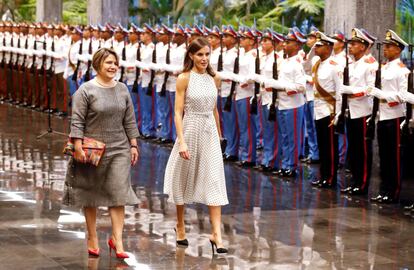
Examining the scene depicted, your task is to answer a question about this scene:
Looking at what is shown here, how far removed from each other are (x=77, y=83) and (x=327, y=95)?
26.1 ft

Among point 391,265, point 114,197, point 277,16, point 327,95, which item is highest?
point 277,16

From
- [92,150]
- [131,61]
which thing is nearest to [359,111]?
[92,150]

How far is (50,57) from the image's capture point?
19.8 m

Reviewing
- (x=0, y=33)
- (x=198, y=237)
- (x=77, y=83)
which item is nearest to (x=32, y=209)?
(x=198, y=237)

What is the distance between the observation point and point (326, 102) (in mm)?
11586

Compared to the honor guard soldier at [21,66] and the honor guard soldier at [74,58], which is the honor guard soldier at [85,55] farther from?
the honor guard soldier at [21,66]

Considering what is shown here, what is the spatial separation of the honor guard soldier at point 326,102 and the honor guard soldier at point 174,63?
12.0 ft

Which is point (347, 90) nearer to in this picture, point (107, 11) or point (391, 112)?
point (391, 112)

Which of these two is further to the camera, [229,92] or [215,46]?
[215,46]

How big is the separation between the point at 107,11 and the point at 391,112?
40.5 ft

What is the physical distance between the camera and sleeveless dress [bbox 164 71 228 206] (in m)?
8.02

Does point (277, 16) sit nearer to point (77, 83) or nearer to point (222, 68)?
point (77, 83)

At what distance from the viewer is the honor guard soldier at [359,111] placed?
428 inches

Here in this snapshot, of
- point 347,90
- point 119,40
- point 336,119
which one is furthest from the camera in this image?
point 119,40
